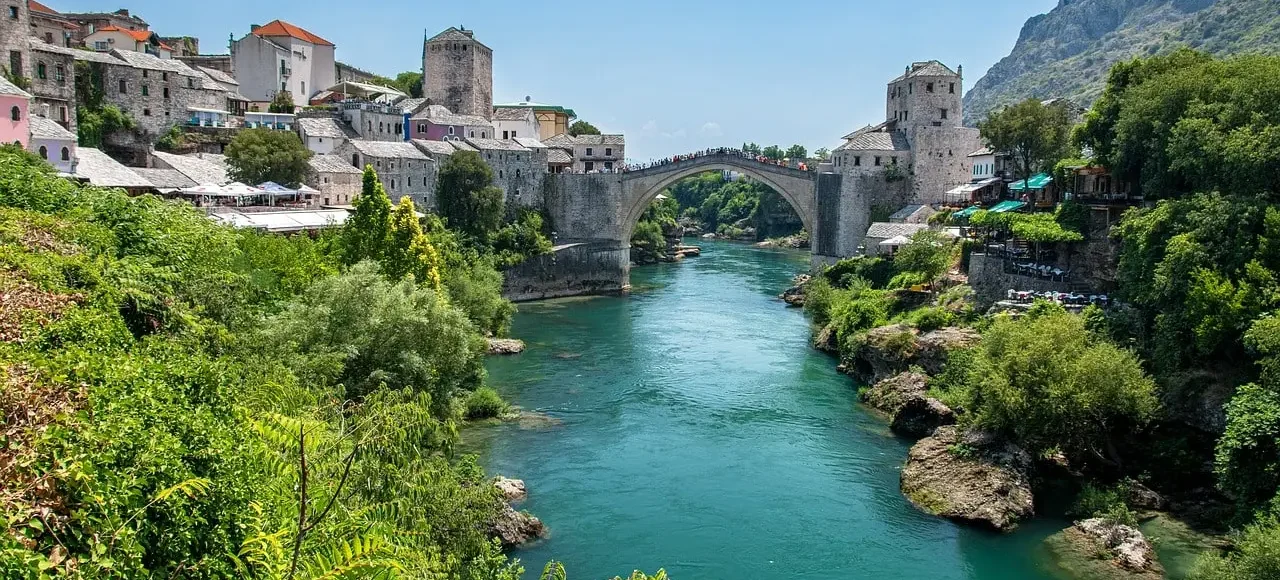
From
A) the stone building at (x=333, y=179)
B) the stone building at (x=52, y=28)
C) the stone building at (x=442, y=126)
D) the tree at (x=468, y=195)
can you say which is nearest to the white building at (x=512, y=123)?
the stone building at (x=442, y=126)

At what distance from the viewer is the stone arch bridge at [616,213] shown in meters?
45.7

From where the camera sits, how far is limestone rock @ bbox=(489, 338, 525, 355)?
31094 mm

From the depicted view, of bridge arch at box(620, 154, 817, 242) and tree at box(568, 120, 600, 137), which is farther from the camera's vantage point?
tree at box(568, 120, 600, 137)

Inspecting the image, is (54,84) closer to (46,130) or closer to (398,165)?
(46,130)

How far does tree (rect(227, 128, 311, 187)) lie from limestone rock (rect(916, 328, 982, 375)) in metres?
24.2

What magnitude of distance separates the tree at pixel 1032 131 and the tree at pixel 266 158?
26249 mm

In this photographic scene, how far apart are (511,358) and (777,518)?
14.7 metres

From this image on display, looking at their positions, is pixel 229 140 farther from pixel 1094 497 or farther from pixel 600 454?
pixel 1094 497

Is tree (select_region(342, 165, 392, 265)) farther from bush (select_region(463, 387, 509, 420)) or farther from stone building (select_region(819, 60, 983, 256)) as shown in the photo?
stone building (select_region(819, 60, 983, 256))

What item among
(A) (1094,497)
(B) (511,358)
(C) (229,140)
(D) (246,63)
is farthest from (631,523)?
(D) (246,63)

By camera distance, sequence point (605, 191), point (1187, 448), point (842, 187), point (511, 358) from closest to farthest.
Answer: point (1187, 448)
point (511, 358)
point (842, 187)
point (605, 191)

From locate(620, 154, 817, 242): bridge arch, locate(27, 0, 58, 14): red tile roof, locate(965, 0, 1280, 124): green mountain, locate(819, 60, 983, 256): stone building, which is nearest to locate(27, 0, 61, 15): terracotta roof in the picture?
locate(27, 0, 58, 14): red tile roof

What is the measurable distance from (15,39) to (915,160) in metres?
36.2

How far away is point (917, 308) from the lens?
100ft
